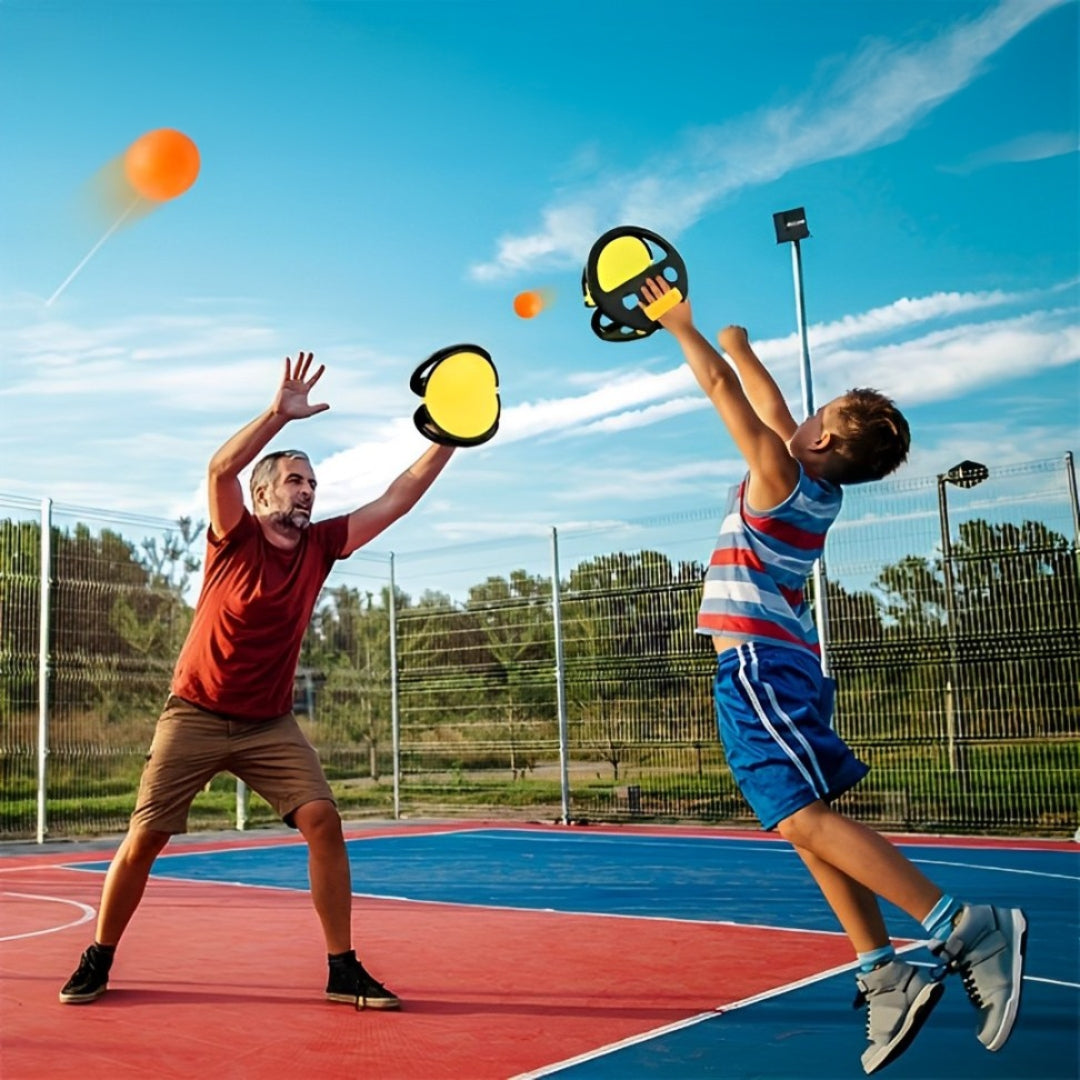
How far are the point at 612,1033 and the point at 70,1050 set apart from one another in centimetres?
172

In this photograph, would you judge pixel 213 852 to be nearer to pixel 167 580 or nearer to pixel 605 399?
pixel 167 580

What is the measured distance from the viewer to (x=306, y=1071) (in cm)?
377

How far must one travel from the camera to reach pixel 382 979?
5227mm

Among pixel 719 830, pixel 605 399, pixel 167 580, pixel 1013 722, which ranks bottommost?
pixel 719 830

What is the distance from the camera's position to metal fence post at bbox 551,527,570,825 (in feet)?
48.2

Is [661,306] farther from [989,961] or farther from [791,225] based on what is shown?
[791,225]

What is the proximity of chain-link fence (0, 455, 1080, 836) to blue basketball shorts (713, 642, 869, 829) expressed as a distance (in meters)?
8.84

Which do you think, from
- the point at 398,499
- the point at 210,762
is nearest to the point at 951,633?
the point at 398,499

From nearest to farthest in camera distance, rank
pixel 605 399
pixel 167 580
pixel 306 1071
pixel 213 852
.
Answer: pixel 306 1071
pixel 213 852
pixel 167 580
pixel 605 399

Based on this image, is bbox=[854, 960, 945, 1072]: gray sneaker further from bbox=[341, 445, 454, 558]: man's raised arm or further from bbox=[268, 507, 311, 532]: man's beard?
bbox=[268, 507, 311, 532]: man's beard

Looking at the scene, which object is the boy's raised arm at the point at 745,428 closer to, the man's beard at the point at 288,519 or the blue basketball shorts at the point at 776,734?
the blue basketball shorts at the point at 776,734

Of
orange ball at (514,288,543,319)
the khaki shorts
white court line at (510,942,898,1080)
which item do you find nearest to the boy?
white court line at (510,942,898,1080)

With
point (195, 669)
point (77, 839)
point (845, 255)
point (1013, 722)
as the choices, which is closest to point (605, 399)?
point (845, 255)

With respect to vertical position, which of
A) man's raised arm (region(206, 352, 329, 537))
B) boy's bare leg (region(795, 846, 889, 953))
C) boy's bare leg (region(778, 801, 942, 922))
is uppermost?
man's raised arm (region(206, 352, 329, 537))
